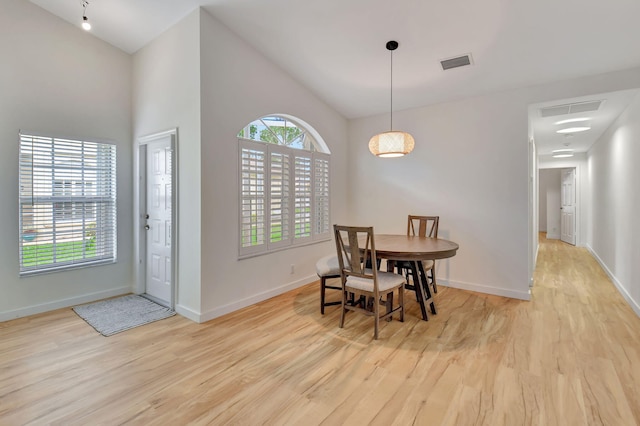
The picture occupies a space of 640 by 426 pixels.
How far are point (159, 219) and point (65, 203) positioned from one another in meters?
1.04

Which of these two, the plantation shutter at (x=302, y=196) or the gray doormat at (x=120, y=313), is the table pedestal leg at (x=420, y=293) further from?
the gray doormat at (x=120, y=313)

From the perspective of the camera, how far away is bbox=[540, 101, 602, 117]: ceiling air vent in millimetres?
3725

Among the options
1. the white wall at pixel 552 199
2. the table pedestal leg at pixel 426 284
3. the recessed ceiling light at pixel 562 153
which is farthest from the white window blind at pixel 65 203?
the white wall at pixel 552 199

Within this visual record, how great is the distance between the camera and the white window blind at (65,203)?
A: 331cm

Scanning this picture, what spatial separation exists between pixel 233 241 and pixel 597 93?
4321 mm

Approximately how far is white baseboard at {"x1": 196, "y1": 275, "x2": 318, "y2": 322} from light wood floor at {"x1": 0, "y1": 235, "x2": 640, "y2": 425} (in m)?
0.13

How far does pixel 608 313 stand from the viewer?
10.9 ft

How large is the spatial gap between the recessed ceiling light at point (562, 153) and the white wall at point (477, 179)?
14.0 feet

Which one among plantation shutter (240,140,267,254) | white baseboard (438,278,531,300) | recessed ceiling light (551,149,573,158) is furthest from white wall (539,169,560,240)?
plantation shutter (240,140,267,254)

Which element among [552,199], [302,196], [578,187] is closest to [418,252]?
[302,196]

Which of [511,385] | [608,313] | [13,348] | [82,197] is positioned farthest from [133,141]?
[608,313]

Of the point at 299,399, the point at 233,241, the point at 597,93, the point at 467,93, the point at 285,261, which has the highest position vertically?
the point at 467,93

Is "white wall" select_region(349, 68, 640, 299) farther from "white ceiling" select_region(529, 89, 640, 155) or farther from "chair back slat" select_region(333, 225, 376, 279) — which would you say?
"chair back slat" select_region(333, 225, 376, 279)

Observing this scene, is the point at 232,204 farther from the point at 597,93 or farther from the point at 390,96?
the point at 597,93
